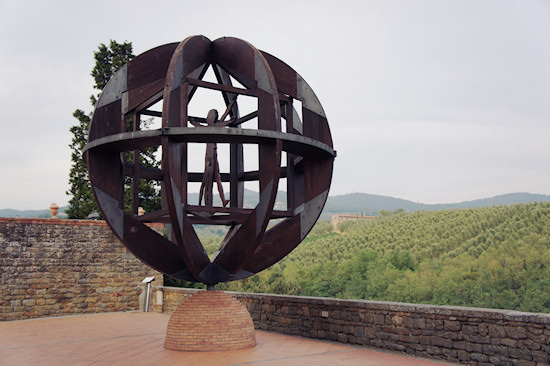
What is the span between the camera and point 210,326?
27.0 feet

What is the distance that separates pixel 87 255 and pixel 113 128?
20.9 ft

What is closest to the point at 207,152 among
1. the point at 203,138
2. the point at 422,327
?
the point at 203,138

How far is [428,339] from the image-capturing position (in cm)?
762

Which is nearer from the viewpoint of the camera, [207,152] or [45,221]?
[207,152]

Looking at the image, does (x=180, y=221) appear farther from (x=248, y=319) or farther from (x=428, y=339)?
(x=428, y=339)

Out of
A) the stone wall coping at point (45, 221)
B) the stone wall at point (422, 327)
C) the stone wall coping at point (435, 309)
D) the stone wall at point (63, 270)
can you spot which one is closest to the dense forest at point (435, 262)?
the stone wall at point (63, 270)

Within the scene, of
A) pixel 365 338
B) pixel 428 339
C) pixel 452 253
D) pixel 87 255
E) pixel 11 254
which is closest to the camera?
pixel 428 339

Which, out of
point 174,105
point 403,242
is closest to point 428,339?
point 174,105

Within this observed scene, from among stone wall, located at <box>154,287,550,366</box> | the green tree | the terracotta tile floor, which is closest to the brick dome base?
the terracotta tile floor

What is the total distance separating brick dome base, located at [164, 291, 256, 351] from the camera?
8.15m

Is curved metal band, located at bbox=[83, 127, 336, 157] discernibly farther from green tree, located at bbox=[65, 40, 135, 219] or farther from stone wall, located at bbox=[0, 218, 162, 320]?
green tree, located at bbox=[65, 40, 135, 219]

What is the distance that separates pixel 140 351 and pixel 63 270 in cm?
660

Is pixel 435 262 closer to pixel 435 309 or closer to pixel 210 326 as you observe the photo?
pixel 435 309

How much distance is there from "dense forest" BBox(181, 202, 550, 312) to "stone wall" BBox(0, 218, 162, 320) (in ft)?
24.6
